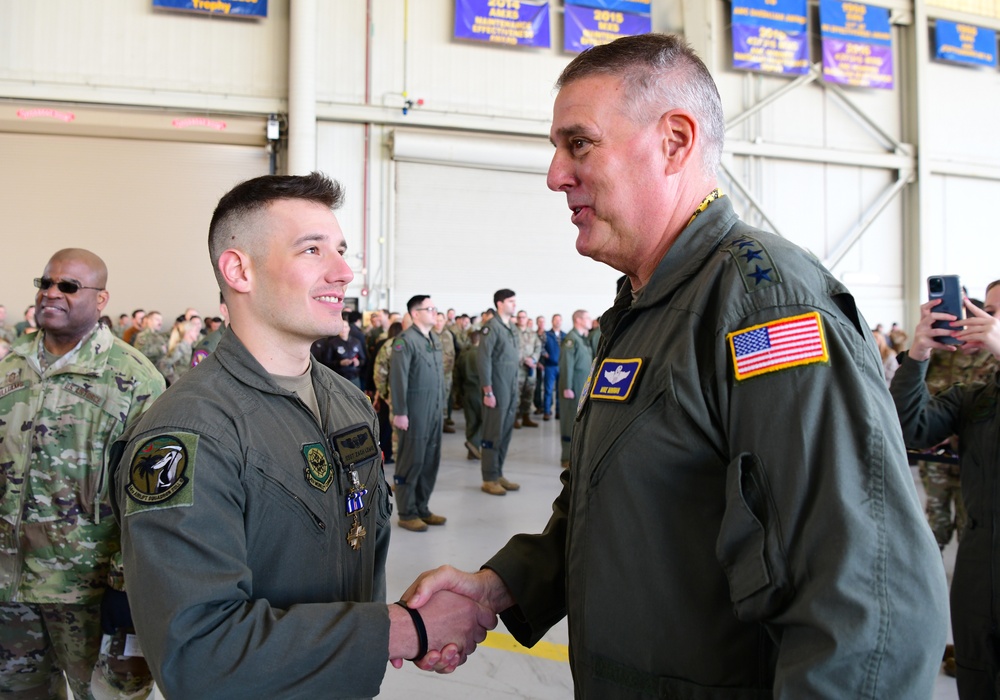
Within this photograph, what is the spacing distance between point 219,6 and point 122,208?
161 inches

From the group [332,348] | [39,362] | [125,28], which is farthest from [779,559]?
[125,28]

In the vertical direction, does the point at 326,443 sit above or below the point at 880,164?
below

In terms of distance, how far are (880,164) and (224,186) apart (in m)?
14.2

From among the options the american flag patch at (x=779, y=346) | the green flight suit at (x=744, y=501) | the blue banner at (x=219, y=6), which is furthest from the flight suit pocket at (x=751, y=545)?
the blue banner at (x=219, y=6)

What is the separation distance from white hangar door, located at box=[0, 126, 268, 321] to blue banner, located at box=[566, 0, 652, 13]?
7166mm

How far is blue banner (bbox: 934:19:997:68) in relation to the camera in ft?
51.0

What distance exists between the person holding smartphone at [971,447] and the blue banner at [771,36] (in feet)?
43.3

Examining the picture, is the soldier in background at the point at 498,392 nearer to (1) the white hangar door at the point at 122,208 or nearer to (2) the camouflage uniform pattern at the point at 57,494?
(2) the camouflage uniform pattern at the point at 57,494

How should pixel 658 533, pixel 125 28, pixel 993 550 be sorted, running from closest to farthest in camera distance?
pixel 658 533
pixel 993 550
pixel 125 28

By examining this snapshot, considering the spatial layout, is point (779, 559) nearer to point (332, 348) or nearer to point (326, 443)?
point (326, 443)

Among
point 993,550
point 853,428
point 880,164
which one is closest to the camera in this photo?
point 853,428

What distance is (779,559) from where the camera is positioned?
0.91m

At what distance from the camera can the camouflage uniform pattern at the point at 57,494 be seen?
2.29 meters

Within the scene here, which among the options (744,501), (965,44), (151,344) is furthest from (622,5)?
(744,501)
